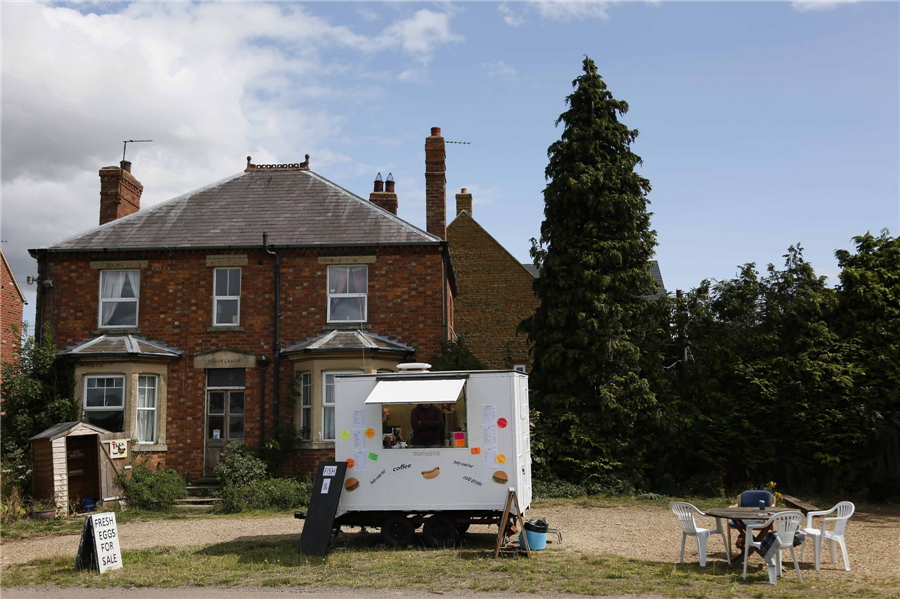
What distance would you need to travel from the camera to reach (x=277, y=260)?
19.8 metres

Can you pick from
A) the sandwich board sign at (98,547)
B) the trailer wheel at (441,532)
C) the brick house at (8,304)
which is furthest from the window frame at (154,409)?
the brick house at (8,304)

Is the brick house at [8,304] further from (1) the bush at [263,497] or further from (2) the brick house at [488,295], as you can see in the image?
(2) the brick house at [488,295]

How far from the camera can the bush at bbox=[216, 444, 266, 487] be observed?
1781 centimetres

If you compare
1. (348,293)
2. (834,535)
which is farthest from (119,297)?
(834,535)

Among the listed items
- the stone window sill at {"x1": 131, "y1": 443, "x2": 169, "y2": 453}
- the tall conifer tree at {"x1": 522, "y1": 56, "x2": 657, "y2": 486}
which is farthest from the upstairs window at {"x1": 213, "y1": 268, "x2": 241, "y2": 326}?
the tall conifer tree at {"x1": 522, "y1": 56, "x2": 657, "y2": 486}

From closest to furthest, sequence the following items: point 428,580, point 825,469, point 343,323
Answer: point 428,580, point 825,469, point 343,323

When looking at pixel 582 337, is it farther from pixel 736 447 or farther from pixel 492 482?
pixel 492 482

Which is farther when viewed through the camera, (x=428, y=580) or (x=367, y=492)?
(x=367, y=492)

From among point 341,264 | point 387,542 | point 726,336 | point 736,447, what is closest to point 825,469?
point 736,447

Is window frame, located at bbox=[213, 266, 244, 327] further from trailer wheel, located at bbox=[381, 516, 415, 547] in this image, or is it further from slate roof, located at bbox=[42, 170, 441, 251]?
trailer wheel, located at bbox=[381, 516, 415, 547]

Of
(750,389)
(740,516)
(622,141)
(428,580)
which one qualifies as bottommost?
(428,580)

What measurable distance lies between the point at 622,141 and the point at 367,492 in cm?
1309

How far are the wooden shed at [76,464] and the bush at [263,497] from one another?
8.47 feet

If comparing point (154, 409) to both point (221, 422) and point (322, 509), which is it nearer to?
point (221, 422)
